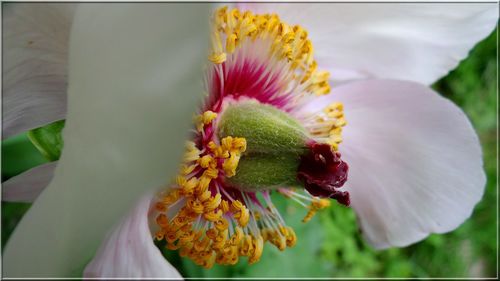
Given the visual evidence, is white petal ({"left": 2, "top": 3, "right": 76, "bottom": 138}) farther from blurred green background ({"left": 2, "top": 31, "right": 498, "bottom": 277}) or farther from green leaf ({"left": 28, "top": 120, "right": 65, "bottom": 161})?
blurred green background ({"left": 2, "top": 31, "right": 498, "bottom": 277})

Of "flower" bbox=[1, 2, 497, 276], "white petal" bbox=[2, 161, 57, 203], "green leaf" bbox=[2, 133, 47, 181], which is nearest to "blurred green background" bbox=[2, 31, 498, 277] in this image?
"flower" bbox=[1, 2, 497, 276]

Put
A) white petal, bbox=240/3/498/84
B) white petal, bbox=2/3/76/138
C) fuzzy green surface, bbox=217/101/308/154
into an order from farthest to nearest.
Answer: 1. white petal, bbox=240/3/498/84
2. fuzzy green surface, bbox=217/101/308/154
3. white petal, bbox=2/3/76/138

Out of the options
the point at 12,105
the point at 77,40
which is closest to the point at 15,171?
the point at 12,105

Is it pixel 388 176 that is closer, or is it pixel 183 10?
pixel 183 10

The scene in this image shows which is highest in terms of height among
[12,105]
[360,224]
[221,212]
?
[12,105]

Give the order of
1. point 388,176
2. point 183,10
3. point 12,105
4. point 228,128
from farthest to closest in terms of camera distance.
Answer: point 388,176, point 228,128, point 12,105, point 183,10

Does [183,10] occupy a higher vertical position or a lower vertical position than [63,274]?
higher

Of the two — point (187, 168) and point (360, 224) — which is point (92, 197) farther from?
point (360, 224)
